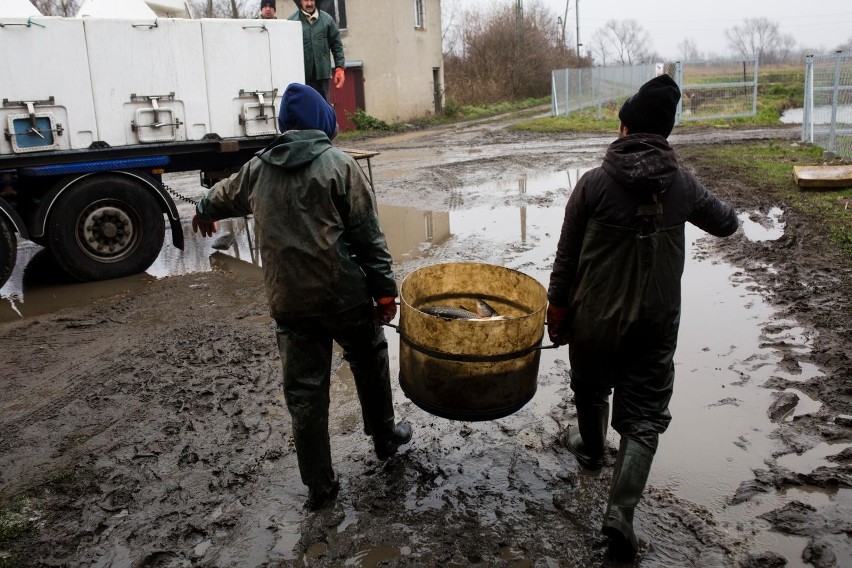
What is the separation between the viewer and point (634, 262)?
292cm

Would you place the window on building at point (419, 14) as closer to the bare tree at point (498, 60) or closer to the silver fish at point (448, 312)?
the bare tree at point (498, 60)

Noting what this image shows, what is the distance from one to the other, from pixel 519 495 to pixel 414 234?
577cm

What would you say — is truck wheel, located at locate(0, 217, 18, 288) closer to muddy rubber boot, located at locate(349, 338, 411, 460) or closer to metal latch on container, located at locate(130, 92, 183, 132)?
metal latch on container, located at locate(130, 92, 183, 132)

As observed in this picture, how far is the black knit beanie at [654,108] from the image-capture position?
2.94 m

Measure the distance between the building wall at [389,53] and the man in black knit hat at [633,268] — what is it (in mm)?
25316

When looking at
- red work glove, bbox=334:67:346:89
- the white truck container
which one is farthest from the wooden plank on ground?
the white truck container

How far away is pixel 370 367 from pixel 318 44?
6.38 m

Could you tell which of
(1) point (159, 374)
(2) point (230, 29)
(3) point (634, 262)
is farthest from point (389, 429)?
(2) point (230, 29)

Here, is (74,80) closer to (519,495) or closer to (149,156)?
(149,156)

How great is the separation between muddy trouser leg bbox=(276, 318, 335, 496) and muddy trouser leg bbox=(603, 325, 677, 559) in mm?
1375

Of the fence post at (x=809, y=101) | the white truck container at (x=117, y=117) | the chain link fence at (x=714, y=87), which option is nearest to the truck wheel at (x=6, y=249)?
the white truck container at (x=117, y=117)

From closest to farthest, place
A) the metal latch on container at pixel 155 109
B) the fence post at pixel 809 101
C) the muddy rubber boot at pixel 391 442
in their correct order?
the muddy rubber boot at pixel 391 442
the metal latch on container at pixel 155 109
the fence post at pixel 809 101

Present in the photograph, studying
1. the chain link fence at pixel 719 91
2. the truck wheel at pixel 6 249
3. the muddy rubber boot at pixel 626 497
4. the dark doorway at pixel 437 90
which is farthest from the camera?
the dark doorway at pixel 437 90

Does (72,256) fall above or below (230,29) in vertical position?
below
